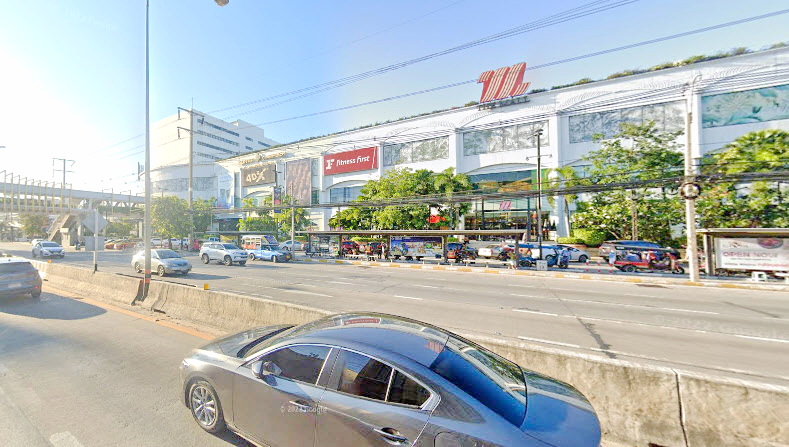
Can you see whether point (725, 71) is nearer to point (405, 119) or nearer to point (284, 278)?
point (405, 119)

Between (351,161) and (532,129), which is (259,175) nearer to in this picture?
(351,161)

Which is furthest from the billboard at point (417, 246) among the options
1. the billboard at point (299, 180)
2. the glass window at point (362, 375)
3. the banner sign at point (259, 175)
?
the banner sign at point (259, 175)

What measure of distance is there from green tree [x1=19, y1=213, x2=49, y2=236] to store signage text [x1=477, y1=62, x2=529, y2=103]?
8365cm

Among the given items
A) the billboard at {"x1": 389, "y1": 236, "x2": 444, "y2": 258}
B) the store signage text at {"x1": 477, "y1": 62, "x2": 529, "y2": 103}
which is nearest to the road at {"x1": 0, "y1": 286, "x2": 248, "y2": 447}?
the billboard at {"x1": 389, "y1": 236, "x2": 444, "y2": 258}

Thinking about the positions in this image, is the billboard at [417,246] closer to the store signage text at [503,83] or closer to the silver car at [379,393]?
the silver car at [379,393]

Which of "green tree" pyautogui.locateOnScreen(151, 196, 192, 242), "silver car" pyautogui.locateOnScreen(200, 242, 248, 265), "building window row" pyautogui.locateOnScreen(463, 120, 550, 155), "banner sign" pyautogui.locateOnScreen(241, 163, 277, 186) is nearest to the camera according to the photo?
"silver car" pyautogui.locateOnScreen(200, 242, 248, 265)

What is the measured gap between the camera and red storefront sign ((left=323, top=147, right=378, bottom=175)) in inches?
2036

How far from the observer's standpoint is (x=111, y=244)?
45156mm

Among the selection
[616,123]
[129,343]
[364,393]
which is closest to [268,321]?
[129,343]

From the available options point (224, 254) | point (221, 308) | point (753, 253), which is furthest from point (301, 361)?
point (753, 253)

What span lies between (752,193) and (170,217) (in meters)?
58.5

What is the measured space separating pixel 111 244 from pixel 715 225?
2712 inches

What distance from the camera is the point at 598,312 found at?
9.87 metres

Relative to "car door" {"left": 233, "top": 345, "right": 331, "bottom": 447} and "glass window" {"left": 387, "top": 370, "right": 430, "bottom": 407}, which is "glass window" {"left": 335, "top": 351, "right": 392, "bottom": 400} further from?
"car door" {"left": 233, "top": 345, "right": 331, "bottom": 447}
